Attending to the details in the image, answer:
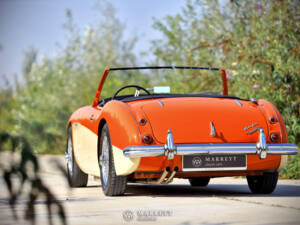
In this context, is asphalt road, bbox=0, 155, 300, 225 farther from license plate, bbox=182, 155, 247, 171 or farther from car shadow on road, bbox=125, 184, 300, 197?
license plate, bbox=182, 155, 247, 171

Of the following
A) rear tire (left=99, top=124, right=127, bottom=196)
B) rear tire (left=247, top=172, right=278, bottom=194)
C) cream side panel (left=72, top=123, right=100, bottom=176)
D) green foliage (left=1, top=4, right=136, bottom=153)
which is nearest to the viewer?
rear tire (left=99, top=124, right=127, bottom=196)

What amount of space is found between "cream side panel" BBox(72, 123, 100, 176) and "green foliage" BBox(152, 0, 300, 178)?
3092 millimetres

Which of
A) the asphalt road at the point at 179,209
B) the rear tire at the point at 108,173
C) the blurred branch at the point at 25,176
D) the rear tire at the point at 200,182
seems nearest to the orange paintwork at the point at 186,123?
the rear tire at the point at 108,173

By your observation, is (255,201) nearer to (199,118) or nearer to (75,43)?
(199,118)

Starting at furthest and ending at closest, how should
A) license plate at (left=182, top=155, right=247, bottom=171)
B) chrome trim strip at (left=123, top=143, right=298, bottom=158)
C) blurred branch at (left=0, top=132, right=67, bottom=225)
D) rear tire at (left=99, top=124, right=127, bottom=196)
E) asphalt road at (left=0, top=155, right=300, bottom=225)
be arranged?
1. rear tire at (left=99, top=124, right=127, bottom=196)
2. license plate at (left=182, top=155, right=247, bottom=171)
3. chrome trim strip at (left=123, top=143, right=298, bottom=158)
4. asphalt road at (left=0, top=155, right=300, bottom=225)
5. blurred branch at (left=0, top=132, right=67, bottom=225)

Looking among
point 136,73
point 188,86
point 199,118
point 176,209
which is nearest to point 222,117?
point 199,118

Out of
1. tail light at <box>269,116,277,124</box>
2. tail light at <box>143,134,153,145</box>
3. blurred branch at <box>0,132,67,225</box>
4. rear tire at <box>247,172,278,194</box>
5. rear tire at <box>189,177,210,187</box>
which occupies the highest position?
blurred branch at <box>0,132,67,225</box>

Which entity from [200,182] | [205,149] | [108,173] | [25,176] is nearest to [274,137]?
[205,149]

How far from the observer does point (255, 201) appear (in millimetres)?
5141

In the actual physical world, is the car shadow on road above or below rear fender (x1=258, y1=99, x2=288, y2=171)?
below

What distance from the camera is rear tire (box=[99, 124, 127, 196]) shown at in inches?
223

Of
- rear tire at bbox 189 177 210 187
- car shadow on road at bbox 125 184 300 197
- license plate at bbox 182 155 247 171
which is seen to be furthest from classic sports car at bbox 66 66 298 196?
rear tire at bbox 189 177 210 187

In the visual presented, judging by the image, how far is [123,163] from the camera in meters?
5.40

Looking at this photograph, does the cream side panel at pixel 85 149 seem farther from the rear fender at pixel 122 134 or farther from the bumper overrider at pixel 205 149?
the bumper overrider at pixel 205 149
